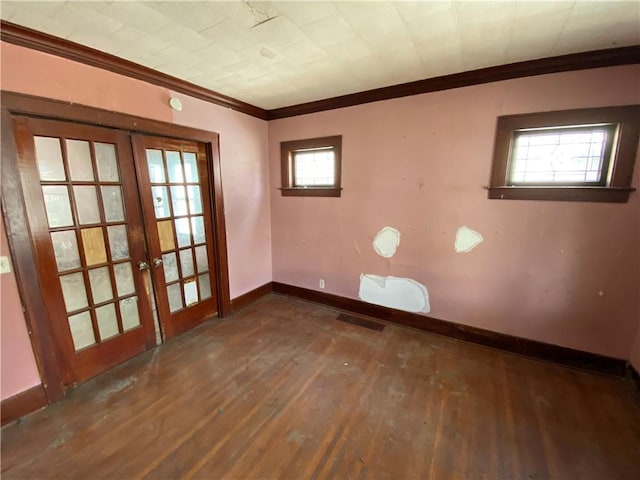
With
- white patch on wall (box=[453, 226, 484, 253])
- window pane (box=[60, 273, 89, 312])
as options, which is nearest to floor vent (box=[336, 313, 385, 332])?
white patch on wall (box=[453, 226, 484, 253])

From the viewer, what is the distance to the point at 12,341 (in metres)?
1.77

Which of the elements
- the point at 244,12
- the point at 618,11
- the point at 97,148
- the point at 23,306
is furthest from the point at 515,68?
the point at 23,306

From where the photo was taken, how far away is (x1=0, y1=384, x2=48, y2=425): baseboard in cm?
175

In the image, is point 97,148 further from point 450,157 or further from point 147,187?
point 450,157

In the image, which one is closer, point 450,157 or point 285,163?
point 450,157

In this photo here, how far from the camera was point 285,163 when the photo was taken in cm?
359

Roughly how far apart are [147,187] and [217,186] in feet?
2.40

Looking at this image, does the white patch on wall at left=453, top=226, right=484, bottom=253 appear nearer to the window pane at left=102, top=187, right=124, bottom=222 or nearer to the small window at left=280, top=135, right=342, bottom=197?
the small window at left=280, top=135, right=342, bottom=197

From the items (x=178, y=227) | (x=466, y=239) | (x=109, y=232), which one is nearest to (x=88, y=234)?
(x=109, y=232)

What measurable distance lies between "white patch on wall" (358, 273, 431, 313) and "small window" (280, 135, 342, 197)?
1.18 m

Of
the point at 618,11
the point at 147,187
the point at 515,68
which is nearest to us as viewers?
the point at 618,11

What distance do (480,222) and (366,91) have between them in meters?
1.80

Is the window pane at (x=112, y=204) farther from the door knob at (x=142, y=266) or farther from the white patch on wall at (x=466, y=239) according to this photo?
the white patch on wall at (x=466, y=239)

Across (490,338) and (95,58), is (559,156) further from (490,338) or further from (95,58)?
(95,58)
